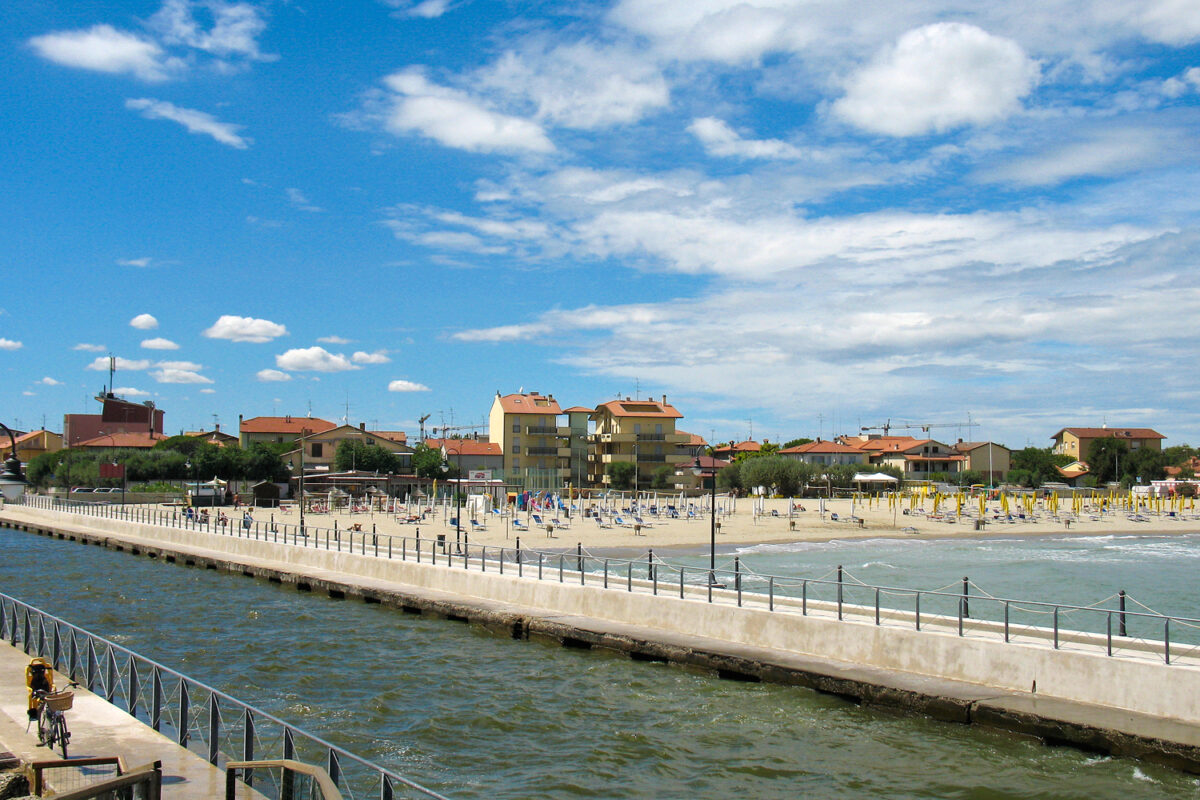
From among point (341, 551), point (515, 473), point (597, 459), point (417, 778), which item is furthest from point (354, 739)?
point (597, 459)

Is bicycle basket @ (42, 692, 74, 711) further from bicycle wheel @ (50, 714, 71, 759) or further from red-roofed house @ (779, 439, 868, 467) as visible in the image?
red-roofed house @ (779, 439, 868, 467)

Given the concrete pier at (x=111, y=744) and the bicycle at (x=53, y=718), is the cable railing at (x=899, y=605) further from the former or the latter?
the bicycle at (x=53, y=718)

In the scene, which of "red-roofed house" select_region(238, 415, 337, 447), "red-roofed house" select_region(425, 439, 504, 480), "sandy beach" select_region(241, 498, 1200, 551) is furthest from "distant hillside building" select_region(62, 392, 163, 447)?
"sandy beach" select_region(241, 498, 1200, 551)

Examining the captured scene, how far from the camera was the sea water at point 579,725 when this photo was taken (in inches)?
526

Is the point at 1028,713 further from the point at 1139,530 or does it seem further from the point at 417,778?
the point at 1139,530

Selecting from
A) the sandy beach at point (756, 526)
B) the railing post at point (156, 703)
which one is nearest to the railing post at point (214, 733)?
the railing post at point (156, 703)

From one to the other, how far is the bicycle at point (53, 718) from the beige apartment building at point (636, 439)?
95815 millimetres

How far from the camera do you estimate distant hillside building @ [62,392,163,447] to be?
442ft

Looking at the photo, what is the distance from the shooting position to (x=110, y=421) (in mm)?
137250

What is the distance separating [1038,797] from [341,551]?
1070 inches

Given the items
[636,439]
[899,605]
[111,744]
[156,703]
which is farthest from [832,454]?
[111,744]

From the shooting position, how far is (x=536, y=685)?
1894 centimetres

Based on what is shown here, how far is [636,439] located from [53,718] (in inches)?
3880

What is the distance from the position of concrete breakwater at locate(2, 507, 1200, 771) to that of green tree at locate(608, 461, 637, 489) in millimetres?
76550
